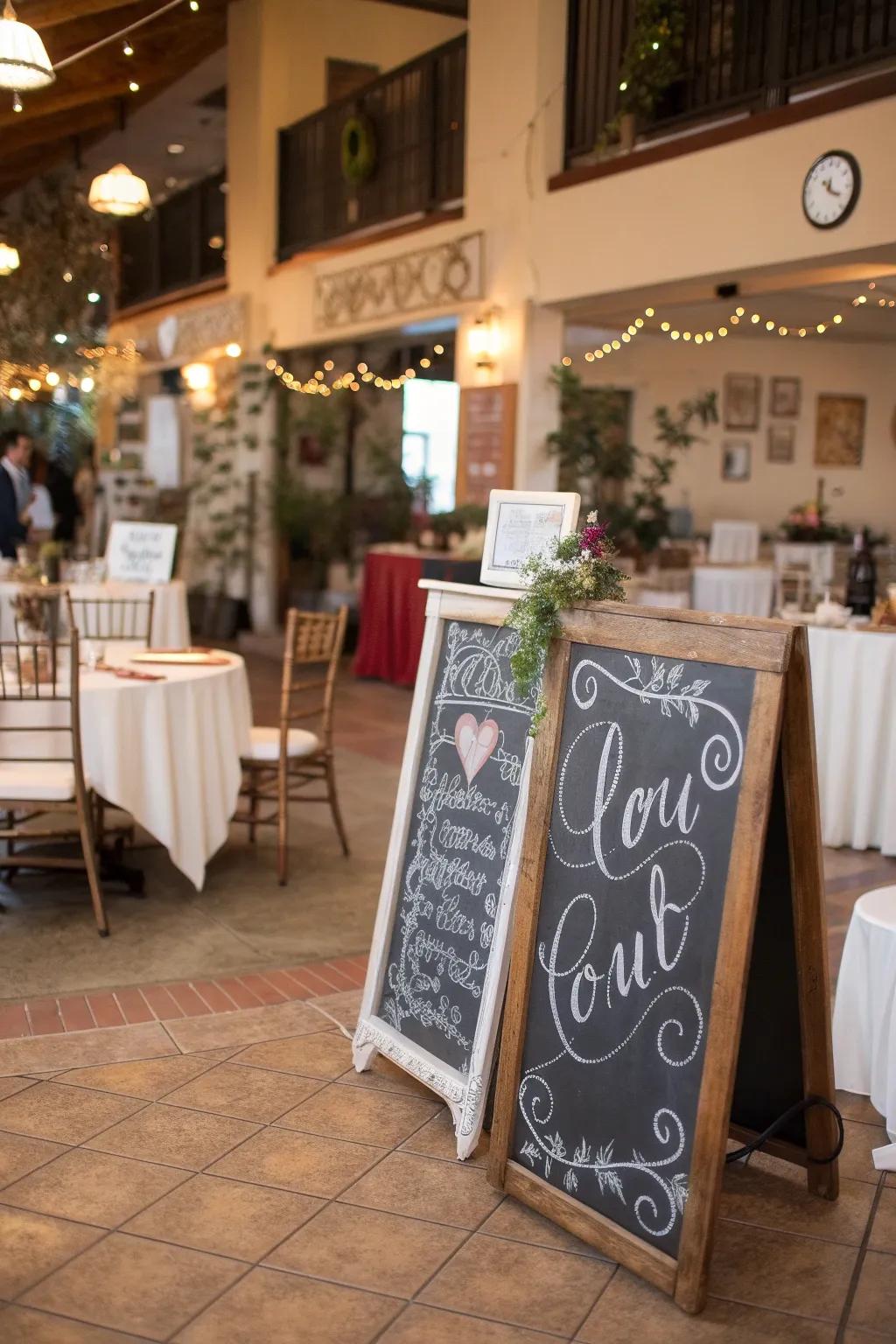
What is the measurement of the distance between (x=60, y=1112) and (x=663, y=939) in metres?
1.49

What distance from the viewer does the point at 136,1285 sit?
232cm

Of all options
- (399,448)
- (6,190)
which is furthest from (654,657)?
(6,190)

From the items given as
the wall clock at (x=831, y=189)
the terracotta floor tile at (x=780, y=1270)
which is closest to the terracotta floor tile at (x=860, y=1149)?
the terracotta floor tile at (x=780, y=1270)

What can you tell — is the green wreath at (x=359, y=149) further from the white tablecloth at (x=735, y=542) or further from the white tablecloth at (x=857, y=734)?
the white tablecloth at (x=857, y=734)

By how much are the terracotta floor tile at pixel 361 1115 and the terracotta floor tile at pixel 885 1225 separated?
99cm

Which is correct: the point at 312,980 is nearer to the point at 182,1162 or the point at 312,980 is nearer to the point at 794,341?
the point at 182,1162

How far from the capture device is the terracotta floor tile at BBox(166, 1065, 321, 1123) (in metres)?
3.01

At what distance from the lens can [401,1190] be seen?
2.68 m

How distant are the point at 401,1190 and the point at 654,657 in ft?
3.97

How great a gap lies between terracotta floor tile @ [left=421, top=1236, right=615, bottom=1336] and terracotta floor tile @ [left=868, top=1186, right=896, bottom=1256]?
55 centimetres

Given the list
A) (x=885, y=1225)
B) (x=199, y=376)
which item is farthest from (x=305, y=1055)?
(x=199, y=376)

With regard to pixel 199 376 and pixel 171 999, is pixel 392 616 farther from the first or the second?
pixel 171 999

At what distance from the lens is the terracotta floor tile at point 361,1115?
115 inches

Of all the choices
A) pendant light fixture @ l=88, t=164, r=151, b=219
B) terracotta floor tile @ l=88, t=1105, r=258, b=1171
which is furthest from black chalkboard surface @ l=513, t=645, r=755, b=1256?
pendant light fixture @ l=88, t=164, r=151, b=219
